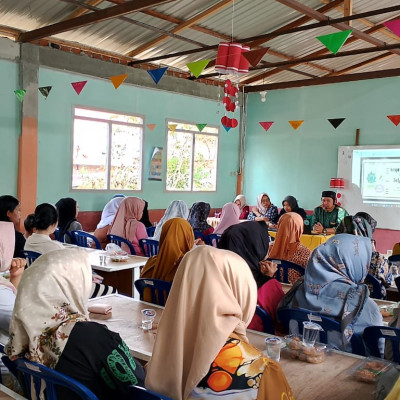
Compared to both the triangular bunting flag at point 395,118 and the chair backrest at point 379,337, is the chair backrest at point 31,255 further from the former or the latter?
the triangular bunting flag at point 395,118

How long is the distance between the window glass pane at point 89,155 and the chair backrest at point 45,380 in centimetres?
653

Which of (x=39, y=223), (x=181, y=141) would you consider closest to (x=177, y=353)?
(x=39, y=223)

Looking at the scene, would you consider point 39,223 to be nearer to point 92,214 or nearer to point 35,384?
point 35,384

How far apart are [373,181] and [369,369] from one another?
309 inches

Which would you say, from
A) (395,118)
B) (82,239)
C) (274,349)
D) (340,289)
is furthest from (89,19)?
(395,118)

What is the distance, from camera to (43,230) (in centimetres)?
414

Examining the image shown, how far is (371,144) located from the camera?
9.38m

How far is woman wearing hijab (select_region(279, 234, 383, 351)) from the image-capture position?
8.12ft

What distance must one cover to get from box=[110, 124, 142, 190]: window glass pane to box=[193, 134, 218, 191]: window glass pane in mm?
1462

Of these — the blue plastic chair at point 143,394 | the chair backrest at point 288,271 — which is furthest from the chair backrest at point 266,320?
the chair backrest at point 288,271

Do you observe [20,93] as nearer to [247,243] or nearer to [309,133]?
[247,243]

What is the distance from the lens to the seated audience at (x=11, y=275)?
2.30 metres

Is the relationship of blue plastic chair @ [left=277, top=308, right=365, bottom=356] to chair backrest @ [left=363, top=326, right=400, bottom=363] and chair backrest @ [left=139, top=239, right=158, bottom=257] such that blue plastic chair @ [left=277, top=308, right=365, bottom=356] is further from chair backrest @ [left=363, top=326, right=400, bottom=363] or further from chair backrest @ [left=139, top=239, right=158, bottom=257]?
chair backrest @ [left=139, top=239, right=158, bottom=257]

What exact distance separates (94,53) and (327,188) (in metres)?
4.99
